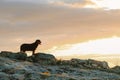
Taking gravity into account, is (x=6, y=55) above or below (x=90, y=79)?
above

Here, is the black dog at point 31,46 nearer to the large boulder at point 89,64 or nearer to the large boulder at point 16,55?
the large boulder at point 16,55

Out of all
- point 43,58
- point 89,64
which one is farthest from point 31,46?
point 89,64

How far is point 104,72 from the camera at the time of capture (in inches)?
1779

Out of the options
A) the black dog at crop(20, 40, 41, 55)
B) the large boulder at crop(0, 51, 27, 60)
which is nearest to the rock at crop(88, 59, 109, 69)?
the black dog at crop(20, 40, 41, 55)

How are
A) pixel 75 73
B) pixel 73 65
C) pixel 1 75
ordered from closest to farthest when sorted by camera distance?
pixel 1 75 < pixel 75 73 < pixel 73 65

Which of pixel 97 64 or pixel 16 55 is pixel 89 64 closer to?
pixel 97 64

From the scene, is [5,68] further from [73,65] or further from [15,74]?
[73,65]

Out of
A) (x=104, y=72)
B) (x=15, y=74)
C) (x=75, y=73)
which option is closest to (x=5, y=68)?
(x=15, y=74)

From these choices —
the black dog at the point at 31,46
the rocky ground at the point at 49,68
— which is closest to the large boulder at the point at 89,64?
the rocky ground at the point at 49,68

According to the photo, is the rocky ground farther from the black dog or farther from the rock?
the black dog

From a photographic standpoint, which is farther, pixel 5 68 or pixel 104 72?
pixel 104 72

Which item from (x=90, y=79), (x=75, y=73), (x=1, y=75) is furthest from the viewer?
(x=75, y=73)

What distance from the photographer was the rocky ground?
127 feet

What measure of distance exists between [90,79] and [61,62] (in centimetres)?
852
